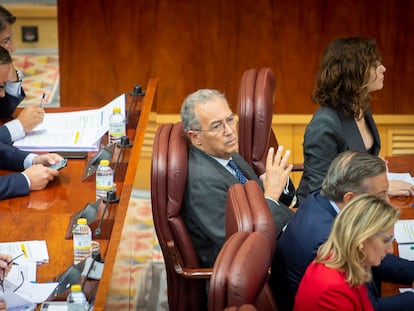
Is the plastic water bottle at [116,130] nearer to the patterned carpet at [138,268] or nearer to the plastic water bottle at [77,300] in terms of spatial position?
the patterned carpet at [138,268]

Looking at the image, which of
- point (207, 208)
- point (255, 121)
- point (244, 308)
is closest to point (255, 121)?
point (255, 121)

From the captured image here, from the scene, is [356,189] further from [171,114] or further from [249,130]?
[171,114]

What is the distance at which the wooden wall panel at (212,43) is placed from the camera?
5.63 meters

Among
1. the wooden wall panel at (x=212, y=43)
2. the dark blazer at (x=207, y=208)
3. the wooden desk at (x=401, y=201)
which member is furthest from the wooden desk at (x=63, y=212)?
the wooden wall panel at (x=212, y=43)

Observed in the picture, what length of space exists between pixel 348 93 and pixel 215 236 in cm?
96

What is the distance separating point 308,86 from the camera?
228 inches

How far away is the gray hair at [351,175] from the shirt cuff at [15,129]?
1.77 meters

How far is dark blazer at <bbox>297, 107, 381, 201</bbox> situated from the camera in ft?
12.7

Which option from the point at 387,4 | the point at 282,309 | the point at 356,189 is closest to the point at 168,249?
the point at 282,309

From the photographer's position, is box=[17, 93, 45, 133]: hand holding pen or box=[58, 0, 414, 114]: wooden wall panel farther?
box=[58, 0, 414, 114]: wooden wall panel

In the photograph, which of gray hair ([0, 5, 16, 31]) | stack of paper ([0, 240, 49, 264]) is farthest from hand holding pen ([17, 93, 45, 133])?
stack of paper ([0, 240, 49, 264])

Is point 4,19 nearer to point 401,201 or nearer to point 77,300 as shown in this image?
point 401,201

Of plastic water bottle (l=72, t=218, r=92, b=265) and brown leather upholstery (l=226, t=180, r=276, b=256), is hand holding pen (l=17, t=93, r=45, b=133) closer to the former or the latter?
plastic water bottle (l=72, t=218, r=92, b=265)

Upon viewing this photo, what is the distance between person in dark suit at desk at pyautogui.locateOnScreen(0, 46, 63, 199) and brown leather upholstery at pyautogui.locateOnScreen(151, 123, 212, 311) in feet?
2.03
